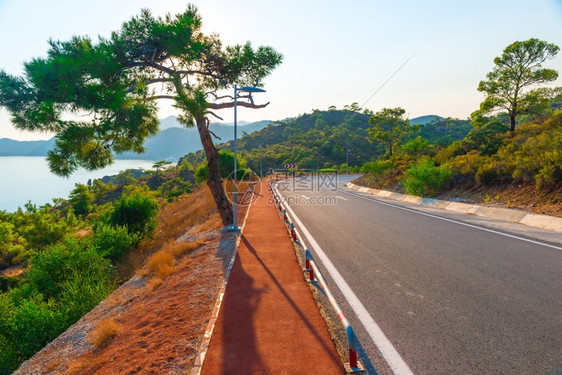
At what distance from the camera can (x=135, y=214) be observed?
16031 mm

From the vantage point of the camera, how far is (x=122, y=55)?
10367 mm

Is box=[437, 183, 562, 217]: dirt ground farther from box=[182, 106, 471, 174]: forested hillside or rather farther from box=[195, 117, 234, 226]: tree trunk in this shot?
box=[182, 106, 471, 174]: forested hillside

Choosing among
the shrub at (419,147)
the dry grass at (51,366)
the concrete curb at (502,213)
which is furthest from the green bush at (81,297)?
the shrub at (419,147)

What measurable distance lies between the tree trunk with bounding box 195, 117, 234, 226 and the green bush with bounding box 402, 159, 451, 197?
39.5ft

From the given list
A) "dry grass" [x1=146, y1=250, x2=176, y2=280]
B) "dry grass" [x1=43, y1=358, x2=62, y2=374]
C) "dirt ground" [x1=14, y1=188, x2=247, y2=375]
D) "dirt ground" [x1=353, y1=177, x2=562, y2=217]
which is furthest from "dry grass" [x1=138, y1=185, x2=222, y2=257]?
"dirt ground" [x1=353, y1=177, x2=562, y2=217]

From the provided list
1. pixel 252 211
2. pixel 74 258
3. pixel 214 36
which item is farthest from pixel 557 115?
pixel 74 258

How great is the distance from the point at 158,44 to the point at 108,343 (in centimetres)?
1019

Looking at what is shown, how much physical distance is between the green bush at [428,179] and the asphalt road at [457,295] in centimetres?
810

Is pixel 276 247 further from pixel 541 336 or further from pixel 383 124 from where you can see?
pixel 383 124

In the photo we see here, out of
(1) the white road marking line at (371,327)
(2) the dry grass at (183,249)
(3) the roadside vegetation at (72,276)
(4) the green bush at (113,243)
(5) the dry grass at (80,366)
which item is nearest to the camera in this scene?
(1) the white road marking line at (371,327)

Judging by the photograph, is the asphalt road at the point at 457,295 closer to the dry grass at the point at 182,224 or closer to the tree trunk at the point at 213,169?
the tree trunk at the point at 213,169

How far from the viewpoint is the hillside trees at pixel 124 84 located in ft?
27.0

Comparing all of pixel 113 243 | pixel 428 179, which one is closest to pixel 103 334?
pixel 113 243

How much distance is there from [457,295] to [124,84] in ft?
40.6
